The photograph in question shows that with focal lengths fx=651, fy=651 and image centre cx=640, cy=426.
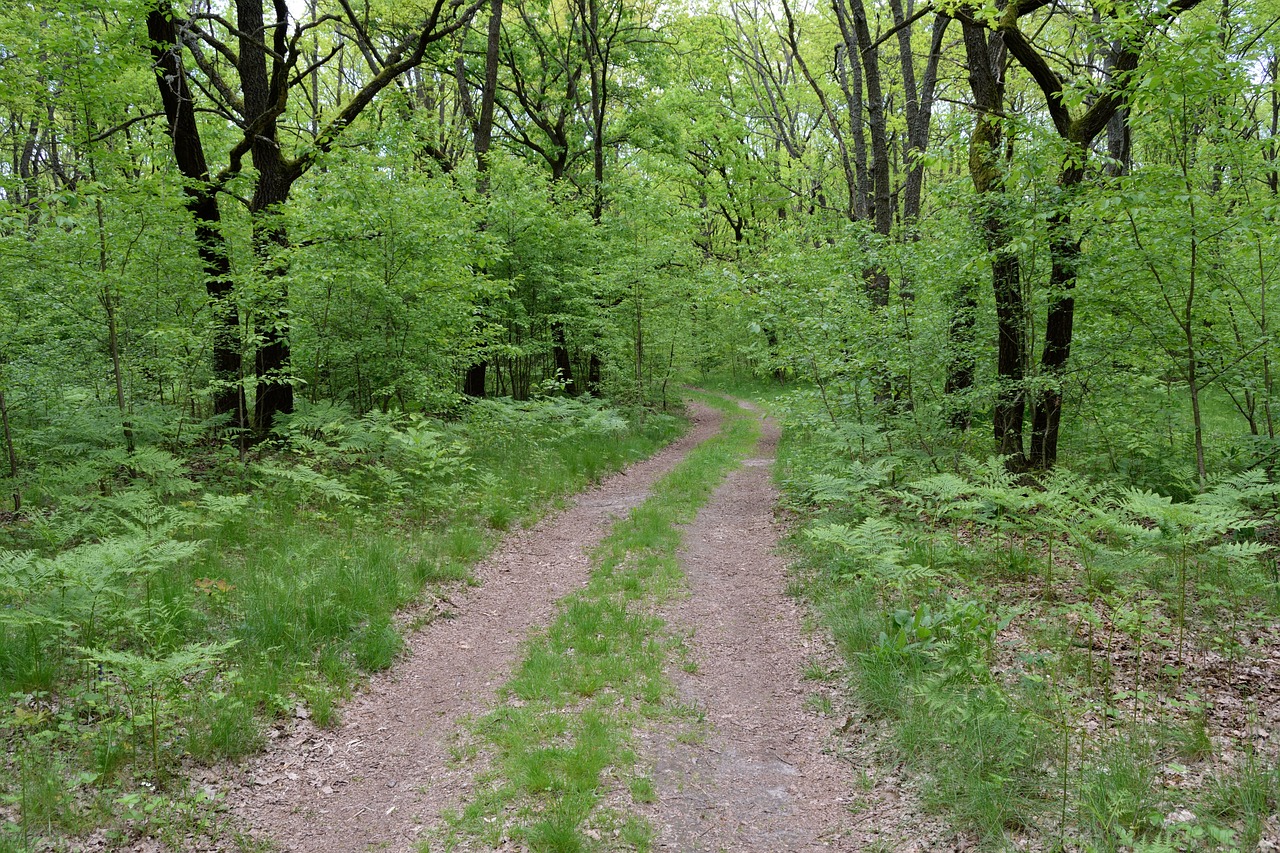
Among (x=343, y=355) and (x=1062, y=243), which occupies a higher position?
(x=1062, y=243)

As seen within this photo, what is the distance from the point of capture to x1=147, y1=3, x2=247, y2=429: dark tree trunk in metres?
8.43

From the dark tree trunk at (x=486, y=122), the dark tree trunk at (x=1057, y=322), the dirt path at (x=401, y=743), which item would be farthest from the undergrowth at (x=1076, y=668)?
the dark tree trunk at (x=486, y=122)

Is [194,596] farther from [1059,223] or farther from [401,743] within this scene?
[1059,223]

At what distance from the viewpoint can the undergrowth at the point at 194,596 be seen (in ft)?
11.9

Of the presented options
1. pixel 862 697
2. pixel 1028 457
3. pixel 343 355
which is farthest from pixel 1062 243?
pixel 343 355

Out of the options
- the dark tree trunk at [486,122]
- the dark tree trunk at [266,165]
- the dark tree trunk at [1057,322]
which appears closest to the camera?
the dark tree trunk at [1057,322]

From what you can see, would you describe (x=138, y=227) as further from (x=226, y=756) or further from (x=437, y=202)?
(x=226, y=756)

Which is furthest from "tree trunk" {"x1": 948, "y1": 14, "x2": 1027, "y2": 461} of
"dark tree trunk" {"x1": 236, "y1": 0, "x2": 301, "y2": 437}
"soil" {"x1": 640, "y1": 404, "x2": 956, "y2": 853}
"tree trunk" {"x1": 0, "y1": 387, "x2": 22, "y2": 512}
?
"tree trunk" {"x1": 0, "y1": 387, "x2": 22, "y2": 512}

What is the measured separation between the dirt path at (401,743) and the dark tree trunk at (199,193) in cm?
457

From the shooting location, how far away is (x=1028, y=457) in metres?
8.45

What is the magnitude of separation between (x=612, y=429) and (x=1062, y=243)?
9.36m

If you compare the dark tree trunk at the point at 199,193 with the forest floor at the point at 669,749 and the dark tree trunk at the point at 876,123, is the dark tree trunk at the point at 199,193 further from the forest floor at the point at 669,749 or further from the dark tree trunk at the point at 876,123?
the dark tree trunk at the point at 876,123

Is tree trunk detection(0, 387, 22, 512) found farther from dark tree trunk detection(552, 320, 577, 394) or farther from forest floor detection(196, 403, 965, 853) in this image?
dark tree trunk detection(552, 320, 577, 394)

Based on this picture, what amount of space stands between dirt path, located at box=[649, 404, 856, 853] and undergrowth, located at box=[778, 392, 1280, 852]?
46 cm
